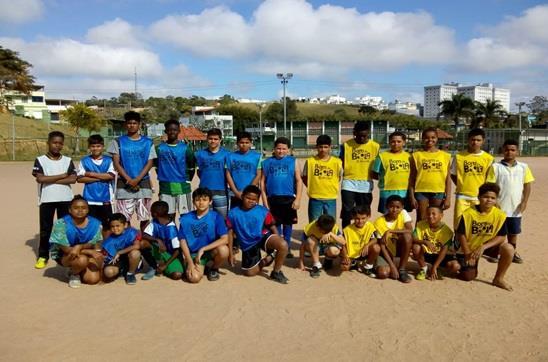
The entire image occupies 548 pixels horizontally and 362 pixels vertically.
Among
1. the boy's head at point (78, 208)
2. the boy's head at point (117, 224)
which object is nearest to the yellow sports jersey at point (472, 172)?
the boy's head at point (117, 224)

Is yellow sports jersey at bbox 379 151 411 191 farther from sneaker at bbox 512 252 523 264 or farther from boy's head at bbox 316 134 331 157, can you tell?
sneaker at bbox 512 252 523 264

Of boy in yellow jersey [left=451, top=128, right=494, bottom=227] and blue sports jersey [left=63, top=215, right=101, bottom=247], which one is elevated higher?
boy in yellow jersey [left=451, top=128, right=494, bottom=227]

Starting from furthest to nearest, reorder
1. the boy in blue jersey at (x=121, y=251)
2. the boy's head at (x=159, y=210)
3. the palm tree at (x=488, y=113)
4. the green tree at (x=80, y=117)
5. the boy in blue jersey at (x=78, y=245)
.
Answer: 1. the palm tree at (x=488, y=113)
2. the green tree at (x=80, y=117)
3. the boy's head at (x=159, y=210)
4. the boy in blue jersey at (x=121, y=251)
5. the boy in blue jersey at (x=78, y=245)

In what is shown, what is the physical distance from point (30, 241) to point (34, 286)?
103 inches

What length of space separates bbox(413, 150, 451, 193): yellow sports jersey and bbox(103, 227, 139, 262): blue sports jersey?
380 centimetres

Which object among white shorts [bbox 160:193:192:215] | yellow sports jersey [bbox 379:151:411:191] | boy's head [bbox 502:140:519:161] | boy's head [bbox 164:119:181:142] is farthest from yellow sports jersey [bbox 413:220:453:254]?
boy's head [bbox 164:119:181:142]

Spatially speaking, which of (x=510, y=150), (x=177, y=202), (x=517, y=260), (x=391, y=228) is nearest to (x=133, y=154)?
(x=177, y=202)

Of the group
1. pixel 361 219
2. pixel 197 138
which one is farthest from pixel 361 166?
pixel 197 138

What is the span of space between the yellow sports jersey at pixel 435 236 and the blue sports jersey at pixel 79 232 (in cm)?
395

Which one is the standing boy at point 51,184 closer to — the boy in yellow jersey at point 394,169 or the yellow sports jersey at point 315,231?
the yellow sports jersey at point 315,231

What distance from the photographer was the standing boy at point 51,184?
592cm

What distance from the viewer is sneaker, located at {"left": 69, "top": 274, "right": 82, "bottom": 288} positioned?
203 inches

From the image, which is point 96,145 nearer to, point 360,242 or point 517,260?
point 360,242

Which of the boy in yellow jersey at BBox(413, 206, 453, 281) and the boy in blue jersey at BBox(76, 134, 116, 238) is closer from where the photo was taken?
the boy in yellow jersey at BBox(413, 206, 453, 281)
